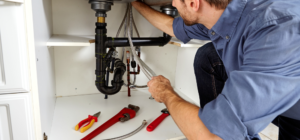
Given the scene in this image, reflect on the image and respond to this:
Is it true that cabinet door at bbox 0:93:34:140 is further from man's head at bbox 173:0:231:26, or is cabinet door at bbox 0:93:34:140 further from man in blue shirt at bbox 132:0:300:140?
man's head at bbox 173:0:231:26

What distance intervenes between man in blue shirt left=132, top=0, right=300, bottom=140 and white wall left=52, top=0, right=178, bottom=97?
670 millimetres

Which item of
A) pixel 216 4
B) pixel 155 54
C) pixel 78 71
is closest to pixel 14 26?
pixel 216 4

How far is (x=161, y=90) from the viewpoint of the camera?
2.74ft

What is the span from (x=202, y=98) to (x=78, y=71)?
0.79 metres

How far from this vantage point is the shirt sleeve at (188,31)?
0.99m

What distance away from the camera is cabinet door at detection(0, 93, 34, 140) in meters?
0.65

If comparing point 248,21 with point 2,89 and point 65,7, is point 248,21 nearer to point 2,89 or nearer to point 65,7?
point 2,89

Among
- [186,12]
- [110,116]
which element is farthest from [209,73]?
[110,116]

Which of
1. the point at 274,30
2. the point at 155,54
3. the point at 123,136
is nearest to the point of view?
the point at 274,30

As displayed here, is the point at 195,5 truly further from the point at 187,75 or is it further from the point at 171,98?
the point at 187,75

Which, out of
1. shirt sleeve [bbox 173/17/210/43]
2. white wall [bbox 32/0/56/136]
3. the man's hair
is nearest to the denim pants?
shirt sleeve [bbox 173/17/210/43]

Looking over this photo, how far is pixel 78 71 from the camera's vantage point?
4.49 feet

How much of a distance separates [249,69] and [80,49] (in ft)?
3.42

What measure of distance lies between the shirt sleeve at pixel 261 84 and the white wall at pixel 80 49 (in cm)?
92
